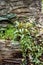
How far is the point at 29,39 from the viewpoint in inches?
192

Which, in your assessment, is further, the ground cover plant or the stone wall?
the stone wall

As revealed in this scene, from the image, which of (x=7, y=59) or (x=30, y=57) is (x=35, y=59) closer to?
(x=30, y=57)

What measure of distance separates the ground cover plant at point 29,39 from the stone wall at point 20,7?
0.64 metres

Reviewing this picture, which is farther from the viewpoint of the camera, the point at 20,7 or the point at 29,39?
the point at 20,7

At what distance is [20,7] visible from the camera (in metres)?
5.91

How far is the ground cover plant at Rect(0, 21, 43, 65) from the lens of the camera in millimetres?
4704

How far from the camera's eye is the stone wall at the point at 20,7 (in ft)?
19.1

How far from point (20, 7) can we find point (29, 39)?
1.34 metres

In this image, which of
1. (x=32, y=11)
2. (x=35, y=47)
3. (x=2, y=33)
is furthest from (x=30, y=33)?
(x=32, y=11)

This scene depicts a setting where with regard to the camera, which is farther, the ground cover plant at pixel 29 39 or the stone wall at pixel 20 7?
the stone wall at pixel 20 7

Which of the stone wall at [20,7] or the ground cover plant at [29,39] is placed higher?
the stone wall at [20,7]

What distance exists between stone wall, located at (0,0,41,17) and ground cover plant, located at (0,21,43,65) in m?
0.64

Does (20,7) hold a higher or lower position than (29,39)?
higher

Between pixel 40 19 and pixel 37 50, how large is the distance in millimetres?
1504
